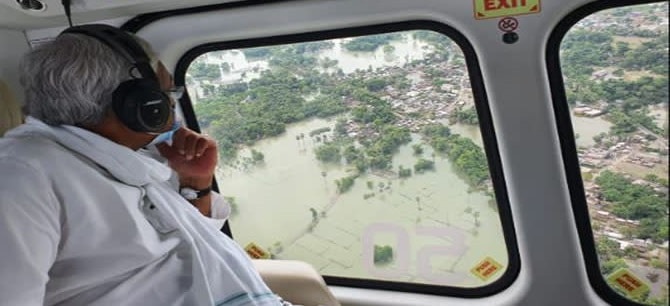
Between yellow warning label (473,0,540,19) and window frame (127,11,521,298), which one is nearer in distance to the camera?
yellow warning label (473,0,540,19)

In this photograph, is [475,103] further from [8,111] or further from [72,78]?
[8,111]

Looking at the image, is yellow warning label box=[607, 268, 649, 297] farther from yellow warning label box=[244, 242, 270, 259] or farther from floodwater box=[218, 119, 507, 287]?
yellow warning label box=[244, 242, 270, 259]

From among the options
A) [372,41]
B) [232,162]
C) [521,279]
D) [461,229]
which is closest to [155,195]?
[372,41]

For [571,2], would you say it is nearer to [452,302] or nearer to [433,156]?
[433,156]

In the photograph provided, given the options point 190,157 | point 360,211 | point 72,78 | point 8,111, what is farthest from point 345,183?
point 72,78

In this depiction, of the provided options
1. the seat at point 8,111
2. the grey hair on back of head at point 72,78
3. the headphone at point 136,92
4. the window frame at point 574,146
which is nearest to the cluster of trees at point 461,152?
the window frame at point 574,146

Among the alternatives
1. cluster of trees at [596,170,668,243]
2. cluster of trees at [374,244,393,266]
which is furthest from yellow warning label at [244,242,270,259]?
cluster of trees at [596,170,668,243]
